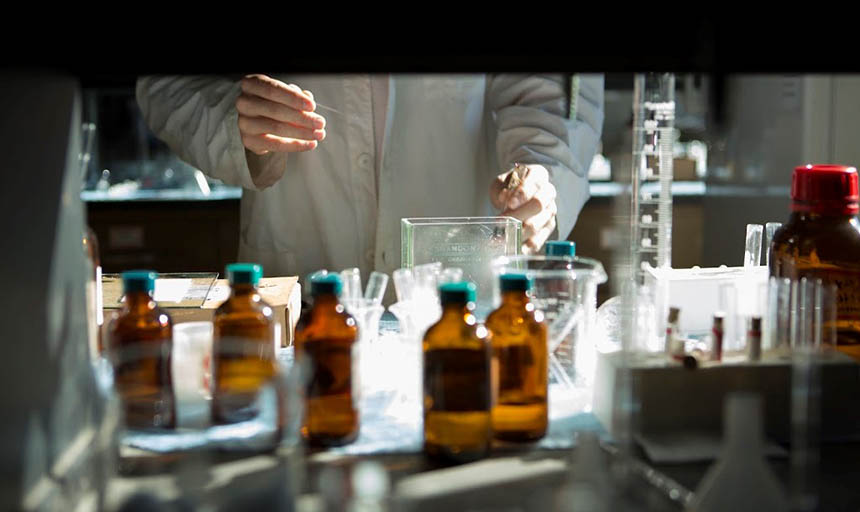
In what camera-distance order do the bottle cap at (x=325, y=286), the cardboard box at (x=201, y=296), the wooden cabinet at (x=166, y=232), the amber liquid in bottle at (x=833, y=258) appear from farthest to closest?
the wooden cabinet at (x=166, y=232) → the cardboard box at (x=201, y=296) → the amber liquid in bottle at (x=833, y=258) → the bottle cap at (x=325, y=286)

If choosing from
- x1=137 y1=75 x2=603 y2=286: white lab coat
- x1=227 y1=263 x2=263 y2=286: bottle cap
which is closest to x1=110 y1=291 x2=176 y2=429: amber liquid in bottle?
x1=227 y1=263 x2=263 y2=286: bottle cap

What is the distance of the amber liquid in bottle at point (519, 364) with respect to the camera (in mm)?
1187

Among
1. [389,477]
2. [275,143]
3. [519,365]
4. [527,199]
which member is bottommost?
[389,477]

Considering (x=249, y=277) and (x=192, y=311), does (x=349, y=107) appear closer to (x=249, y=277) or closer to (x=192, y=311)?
(x=192, y=311)

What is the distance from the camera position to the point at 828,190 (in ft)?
4.46

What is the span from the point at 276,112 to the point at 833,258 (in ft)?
3.98

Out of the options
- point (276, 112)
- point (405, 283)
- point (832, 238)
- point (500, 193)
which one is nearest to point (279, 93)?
point (276, 112)

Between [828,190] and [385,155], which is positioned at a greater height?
[385,155]

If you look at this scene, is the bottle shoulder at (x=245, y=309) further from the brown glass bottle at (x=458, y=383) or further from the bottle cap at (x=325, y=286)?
the brown glass bottle at (x=458, y=383)

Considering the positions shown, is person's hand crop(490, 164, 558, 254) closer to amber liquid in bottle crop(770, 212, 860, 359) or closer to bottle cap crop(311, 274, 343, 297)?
amber liquid in bottle crop(770, 212, 860, 359)

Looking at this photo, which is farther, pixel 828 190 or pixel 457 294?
pixel 828 190

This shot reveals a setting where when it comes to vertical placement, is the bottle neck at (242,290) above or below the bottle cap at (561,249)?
below

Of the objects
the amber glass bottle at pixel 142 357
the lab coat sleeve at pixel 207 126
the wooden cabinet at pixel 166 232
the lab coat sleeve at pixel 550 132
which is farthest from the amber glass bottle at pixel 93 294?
the wooden cabinet at pixel 166 232

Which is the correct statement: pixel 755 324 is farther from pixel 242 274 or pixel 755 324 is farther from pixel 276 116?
pixel 276 116
